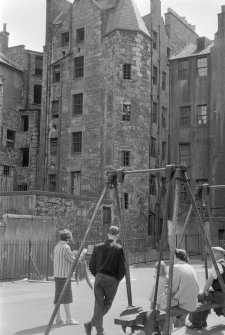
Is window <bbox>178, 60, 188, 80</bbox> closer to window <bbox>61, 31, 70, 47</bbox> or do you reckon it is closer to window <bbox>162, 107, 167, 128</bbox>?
window <bbox>162, 107, 167, 128</bbox>

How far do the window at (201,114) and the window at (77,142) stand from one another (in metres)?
9.78

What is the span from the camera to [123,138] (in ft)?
121

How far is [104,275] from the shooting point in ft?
28.7

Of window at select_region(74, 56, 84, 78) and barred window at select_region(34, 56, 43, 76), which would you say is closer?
window at select_region(74, 56, 84, 78)

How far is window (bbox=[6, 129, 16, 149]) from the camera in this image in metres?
43.7

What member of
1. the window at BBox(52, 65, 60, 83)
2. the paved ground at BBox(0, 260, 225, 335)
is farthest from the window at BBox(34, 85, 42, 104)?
the paved ground at BBox(0, 260, 225, 335)

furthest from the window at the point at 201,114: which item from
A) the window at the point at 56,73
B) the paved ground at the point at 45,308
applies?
the paved ground at the point at 45,308

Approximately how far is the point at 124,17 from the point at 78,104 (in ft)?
24.7

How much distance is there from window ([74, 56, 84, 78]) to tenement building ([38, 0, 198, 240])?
8 cm

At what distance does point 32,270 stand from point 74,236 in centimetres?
816

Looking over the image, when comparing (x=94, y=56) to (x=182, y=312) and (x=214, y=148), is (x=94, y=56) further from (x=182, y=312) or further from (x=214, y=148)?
(x=182, y=312)

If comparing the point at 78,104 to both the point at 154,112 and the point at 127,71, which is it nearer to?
the point at 127,71

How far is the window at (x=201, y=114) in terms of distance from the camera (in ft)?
133

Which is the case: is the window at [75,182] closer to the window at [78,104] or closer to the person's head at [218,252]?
the window at [78,104]
